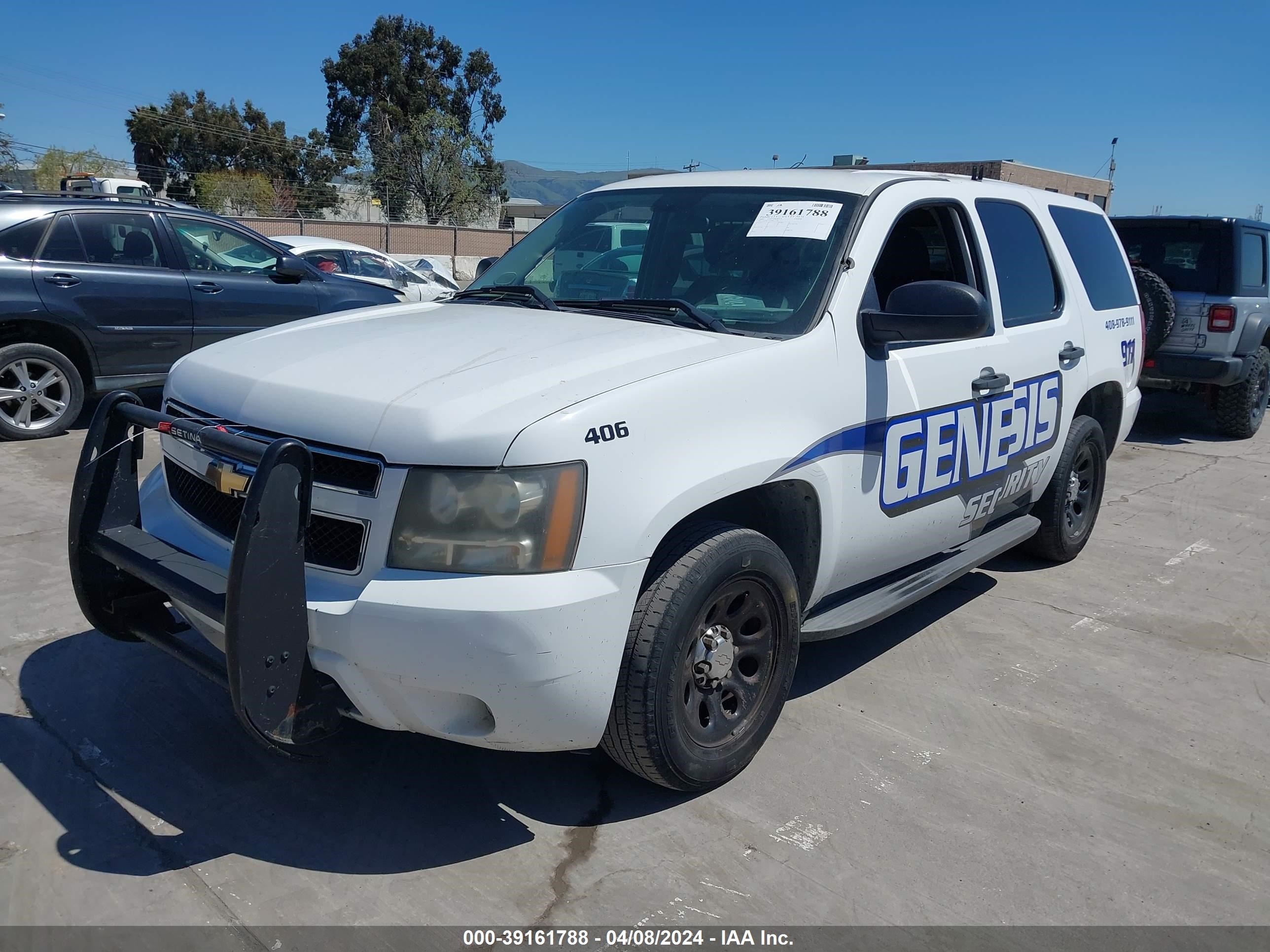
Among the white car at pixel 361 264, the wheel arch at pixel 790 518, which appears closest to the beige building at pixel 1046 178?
the white car at pixel 361 264

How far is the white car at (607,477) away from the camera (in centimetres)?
256

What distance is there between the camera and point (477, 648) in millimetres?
2506

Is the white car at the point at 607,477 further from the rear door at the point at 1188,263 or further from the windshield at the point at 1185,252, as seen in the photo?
the windshield at the point at 1185,252

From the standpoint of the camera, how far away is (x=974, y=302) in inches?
137

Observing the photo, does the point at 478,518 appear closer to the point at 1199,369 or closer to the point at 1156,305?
the point at 1156,305

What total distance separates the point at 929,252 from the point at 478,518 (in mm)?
2607

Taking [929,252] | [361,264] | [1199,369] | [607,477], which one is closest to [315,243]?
[361,264]

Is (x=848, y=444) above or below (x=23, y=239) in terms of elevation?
below

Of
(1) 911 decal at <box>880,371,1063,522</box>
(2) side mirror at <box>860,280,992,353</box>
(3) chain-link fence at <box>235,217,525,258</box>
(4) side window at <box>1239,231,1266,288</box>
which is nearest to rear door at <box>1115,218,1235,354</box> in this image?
(4) side window at <box>1239,231,1266,288</box>

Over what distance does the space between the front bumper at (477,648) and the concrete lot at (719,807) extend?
0.44m

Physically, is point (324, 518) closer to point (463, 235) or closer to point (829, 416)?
point (829, 416)

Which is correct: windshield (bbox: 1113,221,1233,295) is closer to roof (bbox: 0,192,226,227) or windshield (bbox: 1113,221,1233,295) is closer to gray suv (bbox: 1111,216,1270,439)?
gray suv (bbox: 1111,216,1270,439)

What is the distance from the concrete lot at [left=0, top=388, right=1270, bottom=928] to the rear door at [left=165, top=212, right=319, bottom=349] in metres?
3.92
